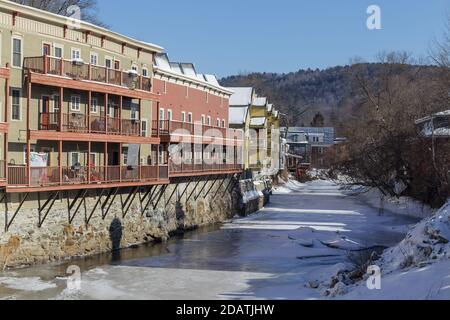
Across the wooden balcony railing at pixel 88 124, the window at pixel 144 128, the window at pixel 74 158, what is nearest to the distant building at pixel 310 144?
the window at pixel 144 128

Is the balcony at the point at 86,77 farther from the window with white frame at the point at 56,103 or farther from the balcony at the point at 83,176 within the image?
the balcony at the point at 83,176

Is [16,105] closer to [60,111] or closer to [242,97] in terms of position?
[60,111]

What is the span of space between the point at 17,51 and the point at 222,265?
1475cm

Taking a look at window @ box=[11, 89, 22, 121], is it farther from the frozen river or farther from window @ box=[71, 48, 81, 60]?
the frozen river

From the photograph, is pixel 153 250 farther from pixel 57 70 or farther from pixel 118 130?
pixel 57 70

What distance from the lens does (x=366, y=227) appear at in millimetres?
44031

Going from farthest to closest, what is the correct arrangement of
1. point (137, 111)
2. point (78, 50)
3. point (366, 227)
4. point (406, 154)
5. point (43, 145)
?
point (406, 154) < point (366, 227) < point (137, 111) < point (78, 50) < point (43, 145)

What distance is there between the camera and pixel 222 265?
28016 mm

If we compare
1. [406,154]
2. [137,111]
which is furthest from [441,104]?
[137,111]

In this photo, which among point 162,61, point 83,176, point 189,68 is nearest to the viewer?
point 83,176

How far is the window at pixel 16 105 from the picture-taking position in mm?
27859

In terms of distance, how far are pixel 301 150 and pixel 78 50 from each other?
117m

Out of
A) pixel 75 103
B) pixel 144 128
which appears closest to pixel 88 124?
pixel 75 103

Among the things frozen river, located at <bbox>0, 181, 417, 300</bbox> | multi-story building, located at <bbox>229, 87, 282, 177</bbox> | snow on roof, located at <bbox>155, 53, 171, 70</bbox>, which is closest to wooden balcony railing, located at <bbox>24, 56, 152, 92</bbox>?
snow on roof, located at <bbox>155, 53, 171, 70</bbox>
